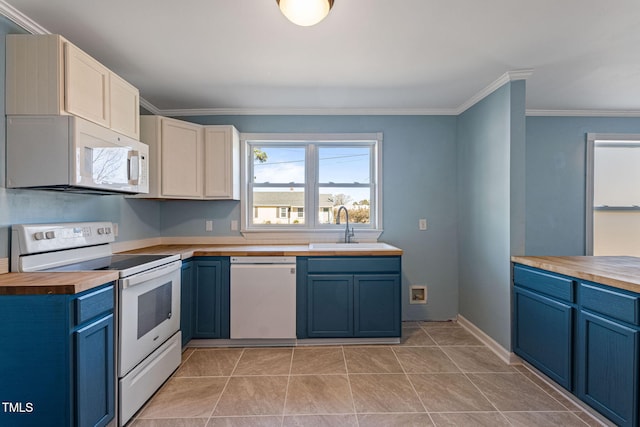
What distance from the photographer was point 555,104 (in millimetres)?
3230

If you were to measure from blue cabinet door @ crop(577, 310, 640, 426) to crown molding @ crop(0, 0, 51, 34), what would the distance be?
378cm

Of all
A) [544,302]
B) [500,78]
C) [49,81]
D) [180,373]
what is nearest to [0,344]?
[180,373]

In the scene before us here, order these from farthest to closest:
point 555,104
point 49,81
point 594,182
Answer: point 594,182 → point 555,104 → point 49,81

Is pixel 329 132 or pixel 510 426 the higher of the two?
Result: pixel 329 132

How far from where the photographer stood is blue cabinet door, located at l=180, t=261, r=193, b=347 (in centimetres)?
258

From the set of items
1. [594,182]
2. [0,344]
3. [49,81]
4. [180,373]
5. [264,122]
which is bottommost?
[180,373]

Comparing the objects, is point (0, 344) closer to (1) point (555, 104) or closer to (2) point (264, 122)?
(2) point (264, 122)

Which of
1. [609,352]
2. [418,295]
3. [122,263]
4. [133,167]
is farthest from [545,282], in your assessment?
[133,167]

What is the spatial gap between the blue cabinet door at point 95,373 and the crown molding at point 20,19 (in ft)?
5.88

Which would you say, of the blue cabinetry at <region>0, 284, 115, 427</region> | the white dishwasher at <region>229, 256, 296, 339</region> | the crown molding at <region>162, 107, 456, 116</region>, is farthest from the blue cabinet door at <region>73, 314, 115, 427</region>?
the crown molding at <region>162, 107, 456, 116</region>

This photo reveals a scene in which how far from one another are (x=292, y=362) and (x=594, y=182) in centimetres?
386

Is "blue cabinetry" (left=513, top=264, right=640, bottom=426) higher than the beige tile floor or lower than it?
higher

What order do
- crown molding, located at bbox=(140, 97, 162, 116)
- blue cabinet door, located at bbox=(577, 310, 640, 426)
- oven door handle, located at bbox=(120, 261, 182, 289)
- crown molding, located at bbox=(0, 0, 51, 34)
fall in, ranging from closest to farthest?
1. blue cabinet door, located at bbox=(577, 310, 640, 426)
2. crown molding, located at bbox=(0, 0, 51, 34)
3. oven door handle, located at bbox=(120, 261, 182, 289)
4. crown molding, located at bbox=(140, 97, 162, 116)

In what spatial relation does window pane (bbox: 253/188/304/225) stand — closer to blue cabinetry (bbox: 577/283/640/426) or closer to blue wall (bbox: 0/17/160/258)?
blue wall (bbox: 0/17/160/258)
